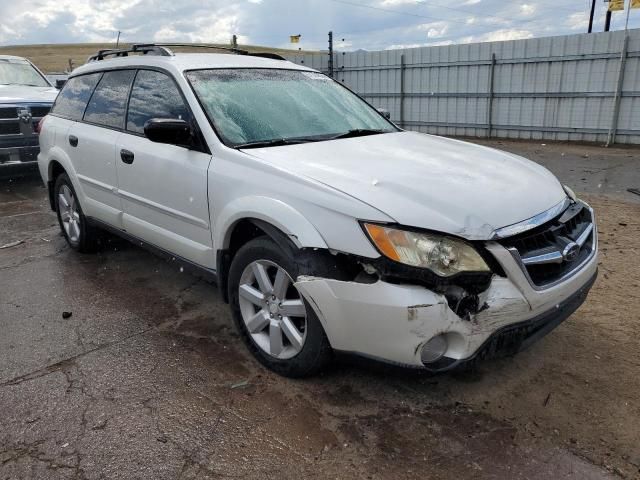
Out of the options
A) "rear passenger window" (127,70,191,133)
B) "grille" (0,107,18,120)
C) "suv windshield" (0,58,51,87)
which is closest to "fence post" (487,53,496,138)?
"suv windshield" (0,58,51,87)

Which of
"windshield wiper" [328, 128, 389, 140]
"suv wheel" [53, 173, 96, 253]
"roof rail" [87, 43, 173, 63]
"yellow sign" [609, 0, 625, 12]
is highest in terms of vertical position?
"yellow sign" [609, 0, 625, 12]

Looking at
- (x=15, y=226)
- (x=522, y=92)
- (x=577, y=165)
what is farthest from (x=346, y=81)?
(x=15, y=226)

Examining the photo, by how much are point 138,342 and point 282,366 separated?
1.13 metres

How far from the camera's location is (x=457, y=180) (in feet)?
8.98

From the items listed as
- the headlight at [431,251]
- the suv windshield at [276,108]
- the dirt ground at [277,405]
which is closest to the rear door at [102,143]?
the dirt ground at [277,405]

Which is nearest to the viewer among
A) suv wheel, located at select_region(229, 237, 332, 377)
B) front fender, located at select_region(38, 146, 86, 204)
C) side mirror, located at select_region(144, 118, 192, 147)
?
suv wheel, located at select_region(229, 237, 332, 377)

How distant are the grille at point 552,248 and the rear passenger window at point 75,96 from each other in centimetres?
391

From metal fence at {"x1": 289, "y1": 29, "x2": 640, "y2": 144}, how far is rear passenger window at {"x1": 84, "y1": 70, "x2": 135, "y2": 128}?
36.6 ft

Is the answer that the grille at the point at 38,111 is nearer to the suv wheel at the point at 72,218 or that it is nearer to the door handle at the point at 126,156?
the suv wheel at the point at 72,218

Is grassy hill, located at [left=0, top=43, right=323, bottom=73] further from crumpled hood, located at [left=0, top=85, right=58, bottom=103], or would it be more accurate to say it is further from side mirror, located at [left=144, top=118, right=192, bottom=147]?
side mirror, located at [left=144, top=118, right=192, bottom=147]

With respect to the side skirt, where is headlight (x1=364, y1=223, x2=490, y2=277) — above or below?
above

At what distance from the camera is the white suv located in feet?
7.77

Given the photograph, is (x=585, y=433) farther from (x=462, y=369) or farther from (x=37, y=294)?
(x=37, y=294)

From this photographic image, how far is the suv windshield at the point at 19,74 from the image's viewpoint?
9.55 metres
